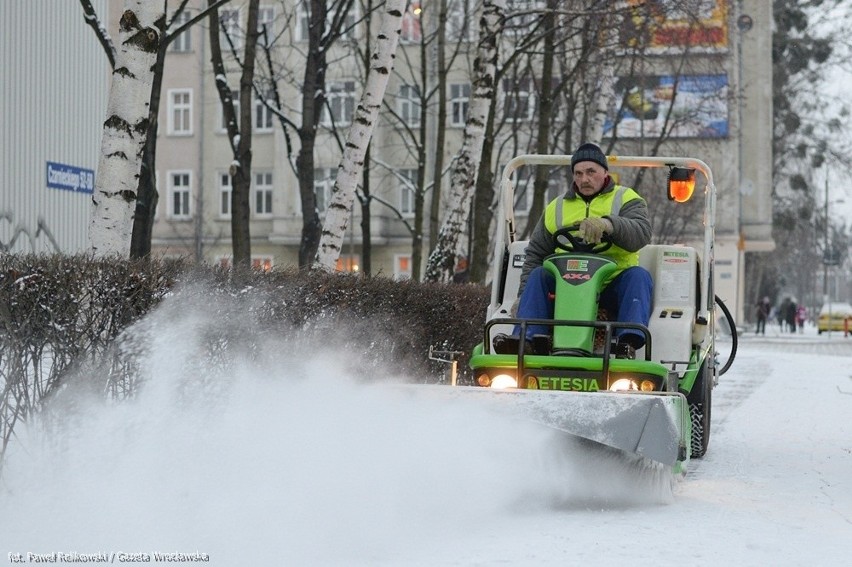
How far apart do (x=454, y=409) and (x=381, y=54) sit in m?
8.81

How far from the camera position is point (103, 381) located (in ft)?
23.3

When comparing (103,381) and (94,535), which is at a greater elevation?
(103,381)

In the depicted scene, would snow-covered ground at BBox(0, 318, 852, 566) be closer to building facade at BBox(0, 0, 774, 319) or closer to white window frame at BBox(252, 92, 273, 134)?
building facade at BBox(0, 0, 774, 319)

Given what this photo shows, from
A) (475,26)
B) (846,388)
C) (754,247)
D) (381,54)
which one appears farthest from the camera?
(754,247)

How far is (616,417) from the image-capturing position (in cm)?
702

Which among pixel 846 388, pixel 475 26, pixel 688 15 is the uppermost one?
pixel 475 26

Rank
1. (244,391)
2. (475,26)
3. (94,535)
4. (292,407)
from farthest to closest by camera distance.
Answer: (475,26) → (244,391) → (292,407) → (94,535)

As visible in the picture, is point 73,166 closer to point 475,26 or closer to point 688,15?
point 688,15

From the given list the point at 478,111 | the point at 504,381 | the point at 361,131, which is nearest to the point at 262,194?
the point at 478,111

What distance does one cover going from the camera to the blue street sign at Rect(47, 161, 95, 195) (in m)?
19.9

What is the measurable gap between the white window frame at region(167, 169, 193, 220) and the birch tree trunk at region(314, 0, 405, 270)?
39633mm

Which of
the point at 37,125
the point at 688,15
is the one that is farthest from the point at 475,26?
the point at 37,125

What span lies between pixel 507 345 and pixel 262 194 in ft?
151

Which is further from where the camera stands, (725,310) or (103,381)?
(725,310)
